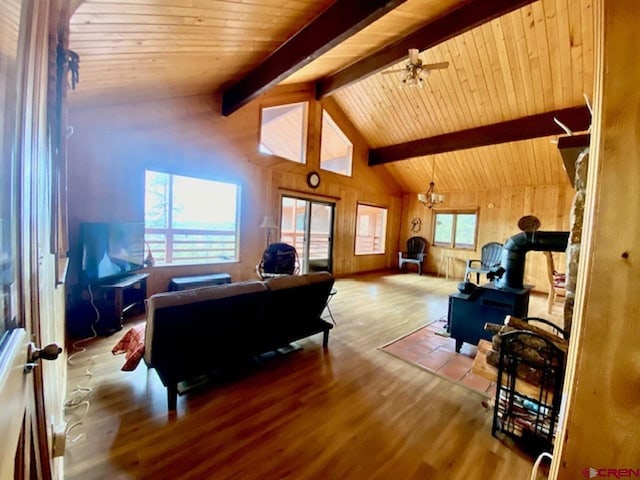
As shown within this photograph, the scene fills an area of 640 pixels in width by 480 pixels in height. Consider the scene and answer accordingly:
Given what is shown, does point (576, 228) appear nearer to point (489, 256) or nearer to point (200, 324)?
point (200, 324)

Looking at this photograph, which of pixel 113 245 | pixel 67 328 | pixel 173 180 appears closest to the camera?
pixel 67 328

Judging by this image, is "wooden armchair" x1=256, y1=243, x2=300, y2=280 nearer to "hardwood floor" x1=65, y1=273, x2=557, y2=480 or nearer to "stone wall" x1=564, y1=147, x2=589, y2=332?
"hardwood floor" x1=65, y1=273, x2=557, y2=480

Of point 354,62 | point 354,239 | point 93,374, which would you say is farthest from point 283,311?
point 354,239

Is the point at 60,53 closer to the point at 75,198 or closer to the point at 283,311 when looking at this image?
the point at 283,311

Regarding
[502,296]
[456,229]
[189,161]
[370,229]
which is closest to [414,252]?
[456,229]

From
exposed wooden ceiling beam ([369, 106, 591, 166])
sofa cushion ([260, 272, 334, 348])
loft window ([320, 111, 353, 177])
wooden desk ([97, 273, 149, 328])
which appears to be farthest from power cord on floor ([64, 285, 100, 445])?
exposed wooden ceiling beam ([369, 106, 591, 166])

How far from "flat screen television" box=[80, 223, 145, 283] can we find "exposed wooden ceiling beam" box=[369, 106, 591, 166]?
588 cm

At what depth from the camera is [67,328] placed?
3064 mm

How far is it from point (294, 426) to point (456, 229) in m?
7.48

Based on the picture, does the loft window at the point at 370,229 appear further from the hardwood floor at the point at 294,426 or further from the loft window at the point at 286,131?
the hardwood floor at the point at 294,426

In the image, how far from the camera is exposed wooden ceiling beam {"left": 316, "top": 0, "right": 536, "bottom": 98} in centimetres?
321

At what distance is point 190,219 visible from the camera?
183 inches

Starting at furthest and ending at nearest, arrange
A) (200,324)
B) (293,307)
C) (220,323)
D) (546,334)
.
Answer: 1. (293,307)
2. (220,323)
3. (200,324)
4. (546,334)

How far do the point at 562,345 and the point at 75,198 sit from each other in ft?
16.4
